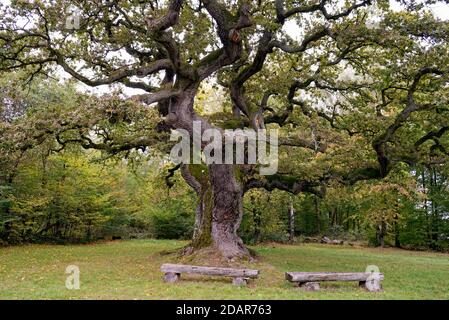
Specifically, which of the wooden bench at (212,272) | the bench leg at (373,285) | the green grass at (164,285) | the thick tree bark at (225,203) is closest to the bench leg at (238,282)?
the wooden bench at (212,272)

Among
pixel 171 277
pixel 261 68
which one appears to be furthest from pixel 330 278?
pixel 261 68

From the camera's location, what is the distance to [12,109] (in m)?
22.1

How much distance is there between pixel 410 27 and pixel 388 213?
1522 cm

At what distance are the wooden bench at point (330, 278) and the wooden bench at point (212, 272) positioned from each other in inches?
35.0

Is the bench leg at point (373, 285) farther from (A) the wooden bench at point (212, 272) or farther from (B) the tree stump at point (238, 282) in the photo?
(B) the tree stump at point (238, 282)

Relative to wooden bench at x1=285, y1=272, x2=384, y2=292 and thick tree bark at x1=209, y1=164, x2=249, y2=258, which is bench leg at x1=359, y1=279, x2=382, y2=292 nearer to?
wooden bench at x1=285, y1=272, x2=384, y2=292

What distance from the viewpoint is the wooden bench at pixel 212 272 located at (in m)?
8.92

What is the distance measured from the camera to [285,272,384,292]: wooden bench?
8.58 metres

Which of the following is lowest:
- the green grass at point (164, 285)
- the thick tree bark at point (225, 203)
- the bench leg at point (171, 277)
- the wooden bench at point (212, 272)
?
the green grass at point (164, 285)

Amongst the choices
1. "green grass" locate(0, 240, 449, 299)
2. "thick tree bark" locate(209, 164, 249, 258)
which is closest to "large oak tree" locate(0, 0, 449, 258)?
"thick tree bark" locate(209, 164, 249, 258)

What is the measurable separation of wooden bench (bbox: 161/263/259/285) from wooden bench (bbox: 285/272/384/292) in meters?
0.89

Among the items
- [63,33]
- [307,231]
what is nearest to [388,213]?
Result: [307,231]

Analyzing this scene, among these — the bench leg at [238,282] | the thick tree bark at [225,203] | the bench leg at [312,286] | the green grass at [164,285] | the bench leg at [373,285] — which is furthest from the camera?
the thick tree bark at [225,203]

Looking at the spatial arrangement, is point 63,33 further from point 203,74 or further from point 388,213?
point 388,213
